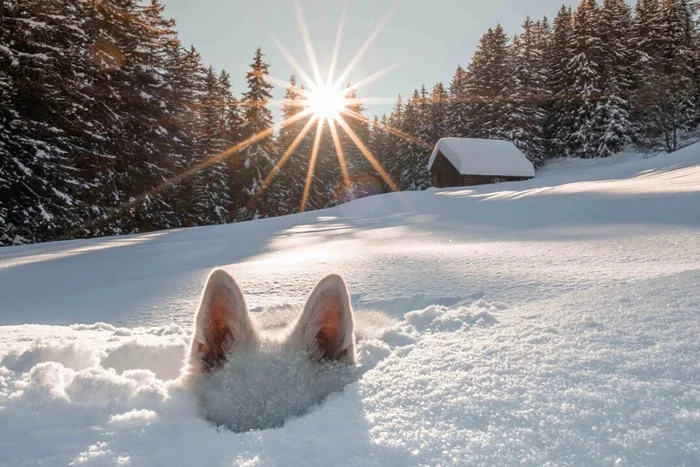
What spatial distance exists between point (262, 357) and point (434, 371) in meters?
0.70

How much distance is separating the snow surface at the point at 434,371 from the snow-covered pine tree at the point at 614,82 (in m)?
40.1

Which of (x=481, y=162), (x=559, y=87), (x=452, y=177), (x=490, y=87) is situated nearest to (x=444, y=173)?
(x=452, y=177)

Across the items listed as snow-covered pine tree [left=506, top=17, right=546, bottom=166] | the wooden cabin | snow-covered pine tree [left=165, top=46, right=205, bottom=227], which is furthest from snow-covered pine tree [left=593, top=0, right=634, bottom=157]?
snow-covered pine tree [left=165, top=46, right=205, bottom=227]

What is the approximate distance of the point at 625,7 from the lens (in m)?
43.2

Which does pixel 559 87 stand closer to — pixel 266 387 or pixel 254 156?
pixel 254 156

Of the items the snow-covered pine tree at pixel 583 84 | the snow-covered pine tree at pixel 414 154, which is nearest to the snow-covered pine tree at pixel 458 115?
the snow-covered pine tree at pixel 414 154

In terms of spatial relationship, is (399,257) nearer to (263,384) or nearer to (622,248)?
(622,248)

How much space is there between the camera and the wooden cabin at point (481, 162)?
102 ft

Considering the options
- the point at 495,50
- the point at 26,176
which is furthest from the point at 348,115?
the point at 26,176

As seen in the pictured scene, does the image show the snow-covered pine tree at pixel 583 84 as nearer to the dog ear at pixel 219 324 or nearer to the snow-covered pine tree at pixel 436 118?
the snow-covered pine tree at pixel 436 118

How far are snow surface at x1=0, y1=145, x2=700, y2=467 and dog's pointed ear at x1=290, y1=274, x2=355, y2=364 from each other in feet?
0.51

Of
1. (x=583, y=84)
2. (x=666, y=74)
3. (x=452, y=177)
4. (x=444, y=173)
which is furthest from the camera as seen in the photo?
(x=583, y=84)

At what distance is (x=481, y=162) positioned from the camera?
3133 centimetres

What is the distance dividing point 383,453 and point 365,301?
86.2 inches
